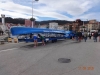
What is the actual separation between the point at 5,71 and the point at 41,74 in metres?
1.71

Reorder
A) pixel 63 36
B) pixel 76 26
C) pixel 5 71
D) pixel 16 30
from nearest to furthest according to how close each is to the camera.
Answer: pixel 5 71 < pixel 16 30 < pixel 63 36 < pixel 76 26

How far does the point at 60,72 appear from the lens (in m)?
6.21

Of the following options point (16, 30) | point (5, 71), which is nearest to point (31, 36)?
point (16, 30)

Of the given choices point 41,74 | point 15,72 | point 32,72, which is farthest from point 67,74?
point 15,72

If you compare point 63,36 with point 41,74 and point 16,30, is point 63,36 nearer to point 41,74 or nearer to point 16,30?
point 16,30

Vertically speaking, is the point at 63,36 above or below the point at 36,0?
below

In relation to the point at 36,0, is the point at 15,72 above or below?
below

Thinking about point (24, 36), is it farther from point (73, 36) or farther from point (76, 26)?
point (76, 26)

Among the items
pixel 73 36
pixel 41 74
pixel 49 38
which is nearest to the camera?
pixel 41 74

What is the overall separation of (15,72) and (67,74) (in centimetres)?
225

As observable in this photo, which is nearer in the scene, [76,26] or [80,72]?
[80,72]

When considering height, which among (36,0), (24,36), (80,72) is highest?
(36,0)

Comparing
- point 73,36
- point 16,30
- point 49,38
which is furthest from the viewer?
point 73,36

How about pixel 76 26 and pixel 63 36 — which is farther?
pixel 76 26
